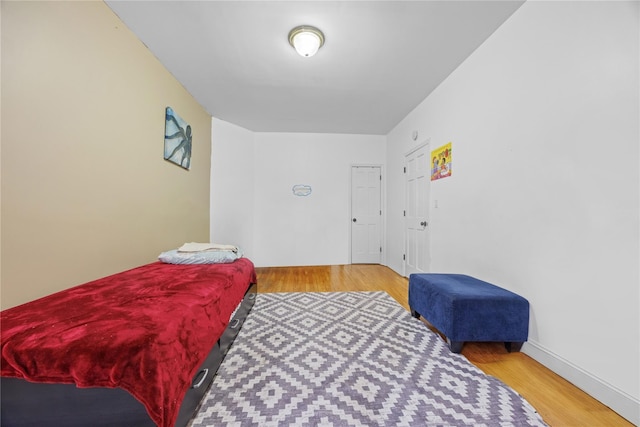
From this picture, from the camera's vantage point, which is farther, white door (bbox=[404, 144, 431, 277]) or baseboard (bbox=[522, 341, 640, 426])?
white door (bbox=[404, 144, 431, 277])

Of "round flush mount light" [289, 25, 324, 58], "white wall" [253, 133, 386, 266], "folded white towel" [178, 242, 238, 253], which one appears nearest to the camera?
"round flush mount light" [289, 25, 324, 58]

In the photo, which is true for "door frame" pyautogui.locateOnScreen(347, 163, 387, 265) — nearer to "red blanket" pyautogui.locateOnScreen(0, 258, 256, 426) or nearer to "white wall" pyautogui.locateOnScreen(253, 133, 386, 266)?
"white wall" pyautogui.locateOnScreen(253, 133, 386, 266)

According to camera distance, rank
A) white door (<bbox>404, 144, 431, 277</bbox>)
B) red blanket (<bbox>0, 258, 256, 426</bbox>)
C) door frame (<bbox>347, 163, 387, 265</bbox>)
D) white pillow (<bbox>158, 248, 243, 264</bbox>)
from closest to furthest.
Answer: red blanket (<bbox>0, 258, 256, 426</bbox>) < white pillow (<bbox>158, 248, 243, 264</bbox>) < white door (<bbox>404, 144, 431, 277</bbox>) < door frame (<bbox>347, 163, 387, 265</bbox>)

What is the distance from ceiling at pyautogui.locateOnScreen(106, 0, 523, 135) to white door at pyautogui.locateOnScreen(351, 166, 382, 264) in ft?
5.25

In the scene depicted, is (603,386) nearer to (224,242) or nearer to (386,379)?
(386,379)

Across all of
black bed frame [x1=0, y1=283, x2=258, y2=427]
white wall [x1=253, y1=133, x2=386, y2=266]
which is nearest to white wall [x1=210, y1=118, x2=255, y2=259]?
white wall [x1=253, y1=133, x2=386, y2=266]

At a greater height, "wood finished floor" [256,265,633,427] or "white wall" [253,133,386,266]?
"white wall" [253,133,386,266]

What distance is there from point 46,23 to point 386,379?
3.01 metres

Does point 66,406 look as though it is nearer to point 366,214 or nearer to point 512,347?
point 512,347

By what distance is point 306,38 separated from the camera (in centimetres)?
212

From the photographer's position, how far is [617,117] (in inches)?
51.2

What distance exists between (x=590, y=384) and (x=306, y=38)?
311 centimetres

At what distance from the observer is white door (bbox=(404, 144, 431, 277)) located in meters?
3.36

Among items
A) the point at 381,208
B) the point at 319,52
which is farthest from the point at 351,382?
the point at 381,208
